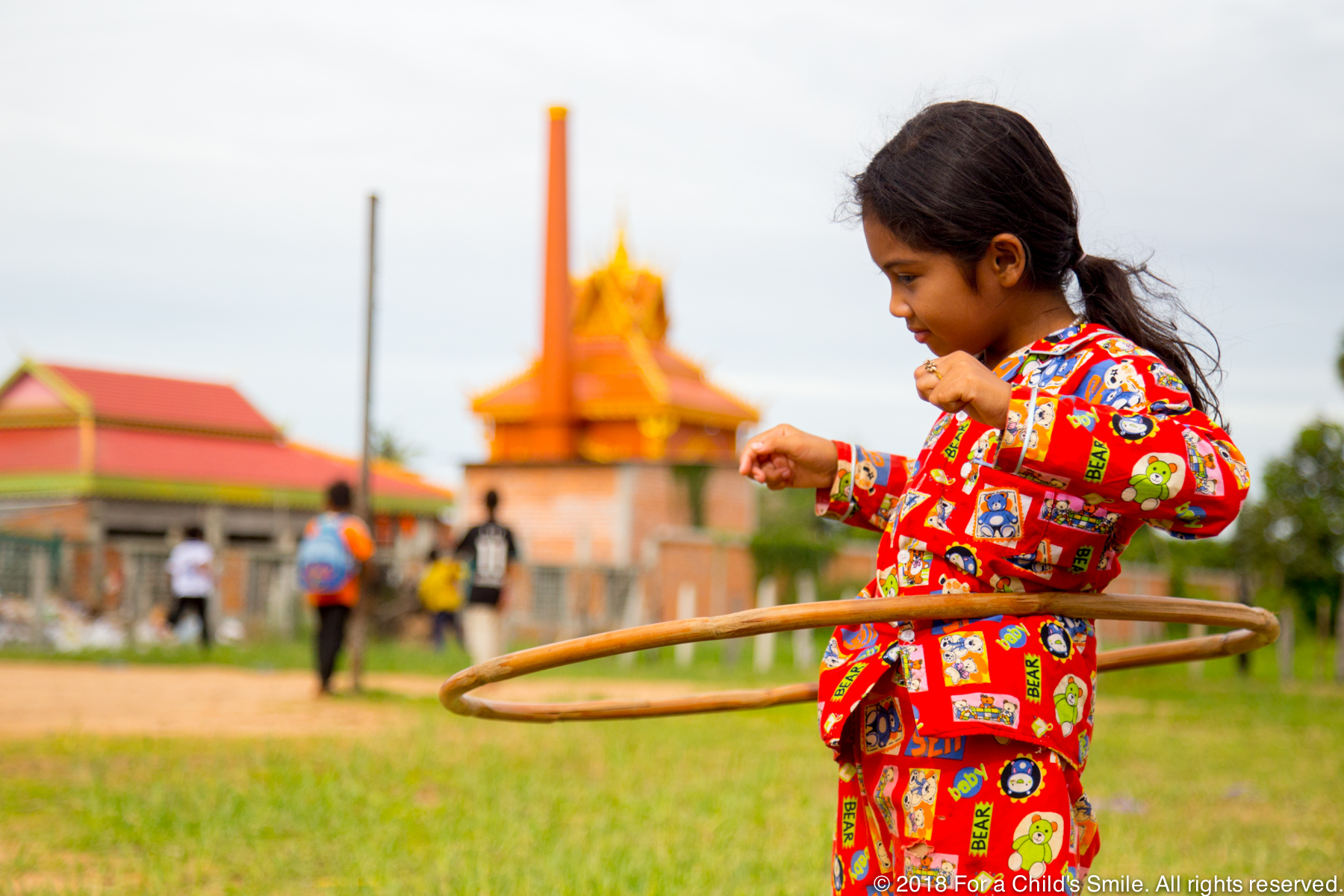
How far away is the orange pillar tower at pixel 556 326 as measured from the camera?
912 inches

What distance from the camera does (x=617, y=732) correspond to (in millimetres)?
7238

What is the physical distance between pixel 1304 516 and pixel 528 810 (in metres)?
13.8

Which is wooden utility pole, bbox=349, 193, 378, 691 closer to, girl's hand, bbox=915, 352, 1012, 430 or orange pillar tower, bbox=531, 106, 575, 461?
girl's hand, bbox=915, 352, 1012, 430

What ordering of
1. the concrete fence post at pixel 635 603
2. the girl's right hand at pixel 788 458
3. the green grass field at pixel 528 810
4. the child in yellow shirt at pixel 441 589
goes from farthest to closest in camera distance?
1. the concrete fence post at pixel 635 603
2. the child in yellow shirt at pixel 441 589
3. the green grass field at pixel 528 810
4. the girl's right hand at pixel 788 458

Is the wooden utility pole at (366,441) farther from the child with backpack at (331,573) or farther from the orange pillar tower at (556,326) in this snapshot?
the orange pillar tower at (556,326)

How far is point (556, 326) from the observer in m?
23.4

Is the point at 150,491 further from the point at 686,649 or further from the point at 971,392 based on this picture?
the point at 971,392

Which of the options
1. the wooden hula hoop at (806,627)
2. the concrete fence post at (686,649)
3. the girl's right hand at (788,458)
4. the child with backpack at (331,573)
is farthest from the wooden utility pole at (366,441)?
the girl's right hand at (788,458)

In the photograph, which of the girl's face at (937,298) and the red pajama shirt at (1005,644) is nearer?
the red pajama shirt at (1005,644)

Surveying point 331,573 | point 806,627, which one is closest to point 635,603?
point 331,573

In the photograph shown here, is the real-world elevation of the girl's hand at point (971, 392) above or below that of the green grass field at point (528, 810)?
above

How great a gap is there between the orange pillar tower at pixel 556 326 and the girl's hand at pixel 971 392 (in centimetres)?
2113

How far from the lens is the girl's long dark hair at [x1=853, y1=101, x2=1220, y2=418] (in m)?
1.92

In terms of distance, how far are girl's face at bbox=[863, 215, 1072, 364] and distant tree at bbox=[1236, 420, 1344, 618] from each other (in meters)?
15.5
